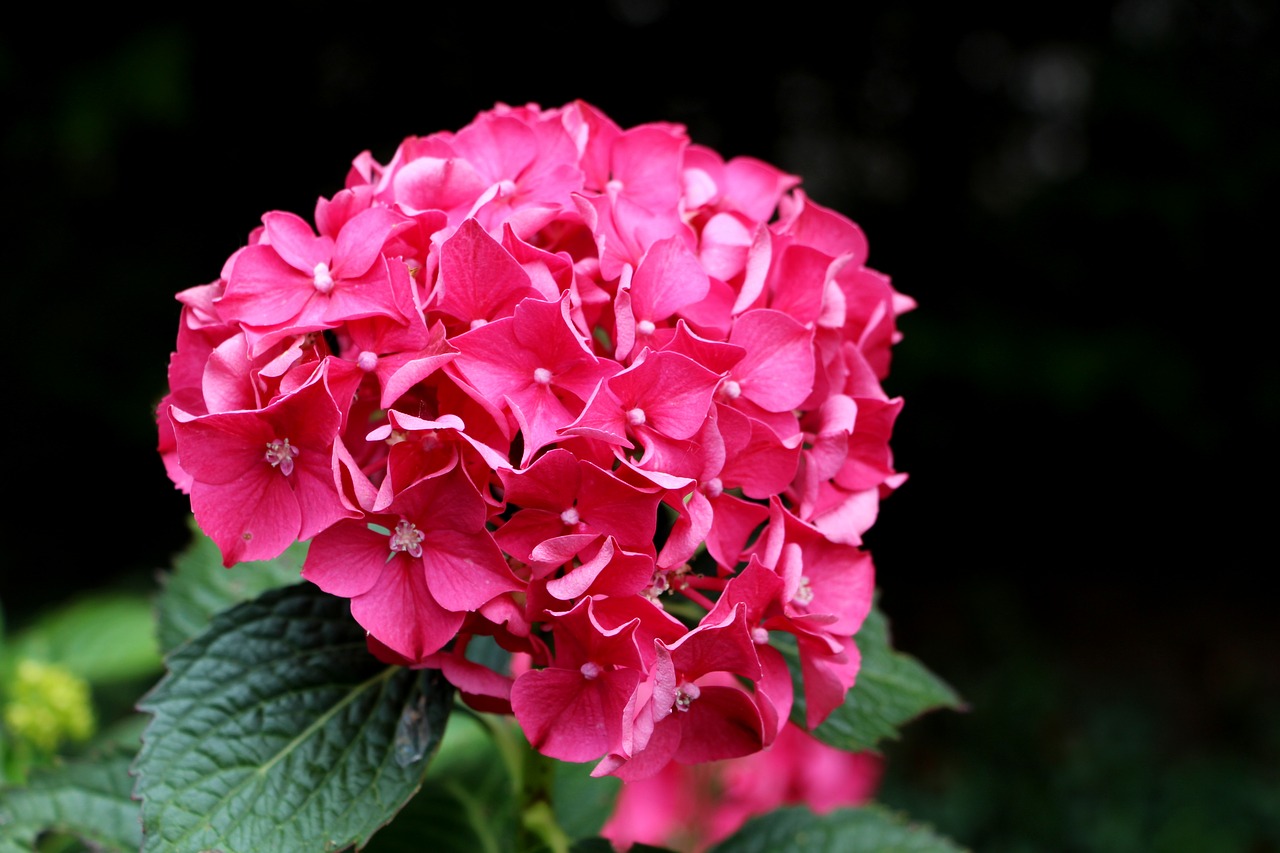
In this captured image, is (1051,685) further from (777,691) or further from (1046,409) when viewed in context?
(777,691)

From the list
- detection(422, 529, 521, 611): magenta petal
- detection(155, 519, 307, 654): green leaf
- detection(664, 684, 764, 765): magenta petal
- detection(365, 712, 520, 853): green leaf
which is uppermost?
detection(422, 529, 521, 611): magenta petal

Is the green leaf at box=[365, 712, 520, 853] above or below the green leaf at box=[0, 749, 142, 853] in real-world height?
below

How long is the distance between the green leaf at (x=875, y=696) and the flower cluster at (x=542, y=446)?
0.17 m

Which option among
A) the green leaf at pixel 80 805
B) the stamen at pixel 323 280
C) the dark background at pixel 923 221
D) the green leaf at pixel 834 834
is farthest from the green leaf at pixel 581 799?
the dark background at pixel 923 221

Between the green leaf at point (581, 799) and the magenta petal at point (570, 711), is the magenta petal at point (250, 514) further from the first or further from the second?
the green leaf at point (581, 799)

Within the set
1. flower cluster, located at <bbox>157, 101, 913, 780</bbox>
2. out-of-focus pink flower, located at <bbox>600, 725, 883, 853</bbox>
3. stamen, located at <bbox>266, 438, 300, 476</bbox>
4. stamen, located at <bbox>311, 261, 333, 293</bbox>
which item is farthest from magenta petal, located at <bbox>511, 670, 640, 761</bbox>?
out-of-focus pink flower, located at <bbox>600, 725, 883, 853</bbox>

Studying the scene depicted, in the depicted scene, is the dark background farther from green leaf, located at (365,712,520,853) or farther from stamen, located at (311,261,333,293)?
stamen, located at (311,261,333,293)

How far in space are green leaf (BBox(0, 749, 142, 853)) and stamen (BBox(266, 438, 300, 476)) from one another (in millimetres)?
550

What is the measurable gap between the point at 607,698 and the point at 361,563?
0.74 feet

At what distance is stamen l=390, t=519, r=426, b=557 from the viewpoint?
0.83 metres

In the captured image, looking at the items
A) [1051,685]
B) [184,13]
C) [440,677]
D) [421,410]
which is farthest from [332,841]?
[184,13]

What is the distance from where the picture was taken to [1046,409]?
4715 millimetres

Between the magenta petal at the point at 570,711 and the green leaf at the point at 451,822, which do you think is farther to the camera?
the green leaf at the point at 451,822

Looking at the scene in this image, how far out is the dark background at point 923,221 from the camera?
4.17 metres
